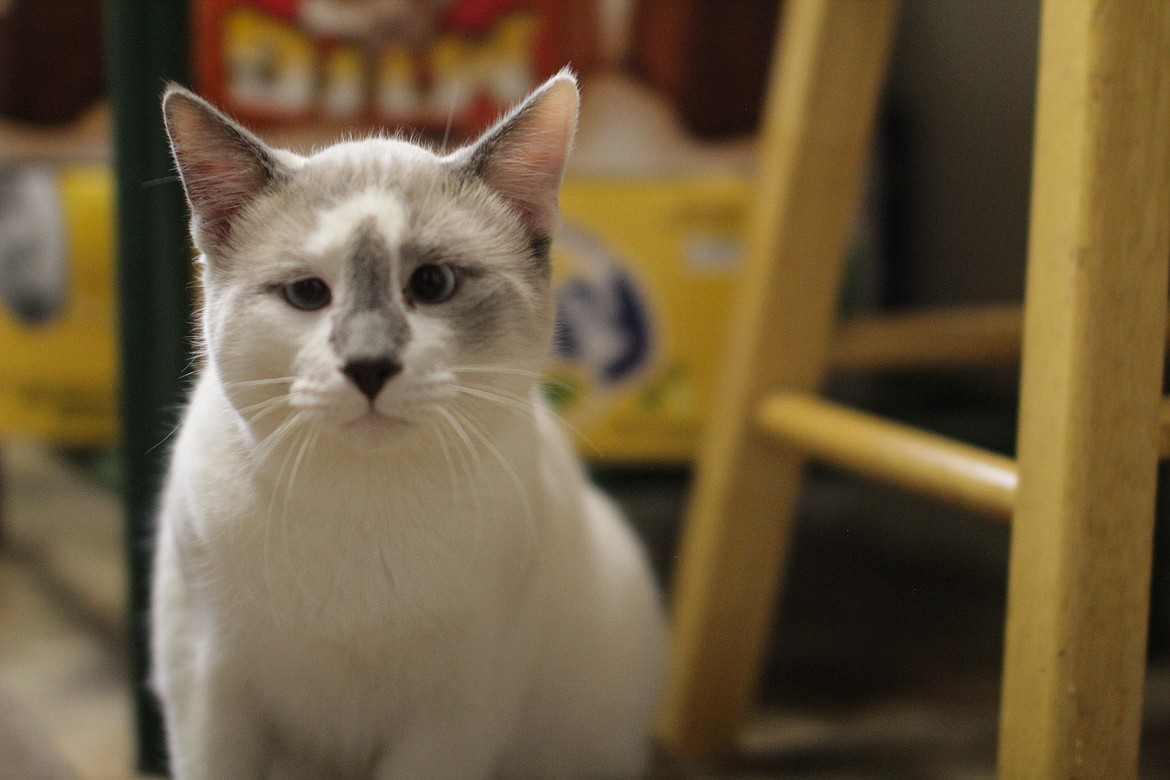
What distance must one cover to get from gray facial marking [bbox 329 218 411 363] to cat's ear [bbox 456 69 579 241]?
0.09 m

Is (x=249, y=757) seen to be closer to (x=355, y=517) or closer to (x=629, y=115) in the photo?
(x=355, y=517)

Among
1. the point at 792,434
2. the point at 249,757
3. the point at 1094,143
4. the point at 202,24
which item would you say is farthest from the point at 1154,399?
the point at 202,24

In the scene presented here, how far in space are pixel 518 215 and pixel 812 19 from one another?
56 cm

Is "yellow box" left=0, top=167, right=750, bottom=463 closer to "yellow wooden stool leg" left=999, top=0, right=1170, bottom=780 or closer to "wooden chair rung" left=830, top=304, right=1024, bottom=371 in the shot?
"wooden chair rung" left=830, top=304, right=1024, bottom=371

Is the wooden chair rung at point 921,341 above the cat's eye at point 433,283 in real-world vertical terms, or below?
below

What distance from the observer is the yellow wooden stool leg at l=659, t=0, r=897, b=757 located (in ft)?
3.51

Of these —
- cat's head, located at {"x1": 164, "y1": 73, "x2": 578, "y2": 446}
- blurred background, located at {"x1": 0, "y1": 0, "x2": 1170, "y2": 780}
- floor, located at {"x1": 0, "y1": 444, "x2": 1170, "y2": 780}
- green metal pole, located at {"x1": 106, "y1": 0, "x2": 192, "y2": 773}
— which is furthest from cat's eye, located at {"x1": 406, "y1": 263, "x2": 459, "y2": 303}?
floor, located at {"x1": 0, "y1": 444, "x2": 1170, "y2": 780}

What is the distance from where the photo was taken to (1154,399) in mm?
692

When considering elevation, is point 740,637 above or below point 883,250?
below

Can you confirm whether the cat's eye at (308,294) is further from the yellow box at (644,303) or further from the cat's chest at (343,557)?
the yellow box at (644,303)

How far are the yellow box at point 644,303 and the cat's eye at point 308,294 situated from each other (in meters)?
0.66

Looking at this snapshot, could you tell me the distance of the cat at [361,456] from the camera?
587mm

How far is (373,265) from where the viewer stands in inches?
23.0

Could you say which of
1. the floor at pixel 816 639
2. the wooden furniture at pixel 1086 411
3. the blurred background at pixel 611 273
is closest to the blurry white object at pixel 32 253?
the blurred background at pixel 611 273
